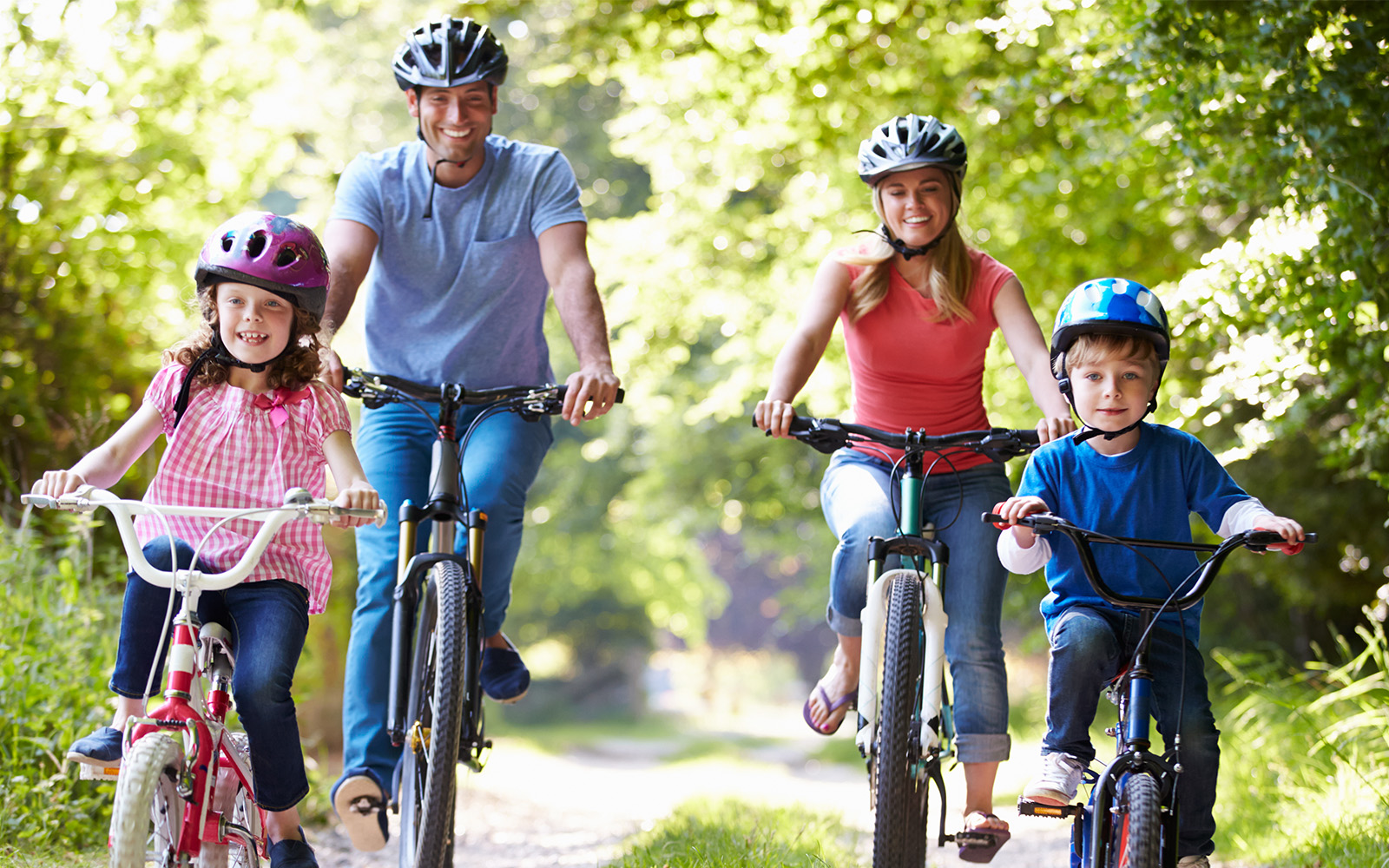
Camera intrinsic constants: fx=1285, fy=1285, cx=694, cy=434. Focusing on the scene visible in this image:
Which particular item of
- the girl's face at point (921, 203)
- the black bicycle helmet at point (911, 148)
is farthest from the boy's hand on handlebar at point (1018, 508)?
the black bicycle helmet at point (911, 148)

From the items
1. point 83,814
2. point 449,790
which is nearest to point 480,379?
point 449,790

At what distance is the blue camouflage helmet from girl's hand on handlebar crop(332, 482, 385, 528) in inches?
71.5

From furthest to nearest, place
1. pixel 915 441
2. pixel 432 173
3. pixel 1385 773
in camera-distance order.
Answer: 1. pixel 1385 773
2. pixel 432 173
3. pixel 915 441

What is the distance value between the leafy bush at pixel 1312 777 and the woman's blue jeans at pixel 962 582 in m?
1.36

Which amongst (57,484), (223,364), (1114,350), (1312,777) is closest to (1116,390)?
(1114,350)

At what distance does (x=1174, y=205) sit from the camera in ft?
26.7

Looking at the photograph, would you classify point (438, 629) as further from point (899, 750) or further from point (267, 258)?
point (899, 750)

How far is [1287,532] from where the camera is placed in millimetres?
2979

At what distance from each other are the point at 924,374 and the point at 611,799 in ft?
29.6

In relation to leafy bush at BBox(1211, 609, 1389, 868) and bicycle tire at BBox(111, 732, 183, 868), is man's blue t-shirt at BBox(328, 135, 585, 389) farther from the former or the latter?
leafy bush at BBox(1211, 609, 1389, 868)

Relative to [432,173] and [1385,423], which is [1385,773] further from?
[432,173]

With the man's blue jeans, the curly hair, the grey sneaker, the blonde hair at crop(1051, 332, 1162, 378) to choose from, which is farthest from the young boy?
the grey sneaker

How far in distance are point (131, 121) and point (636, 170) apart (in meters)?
13.3

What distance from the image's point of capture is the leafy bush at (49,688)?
4496 mm
